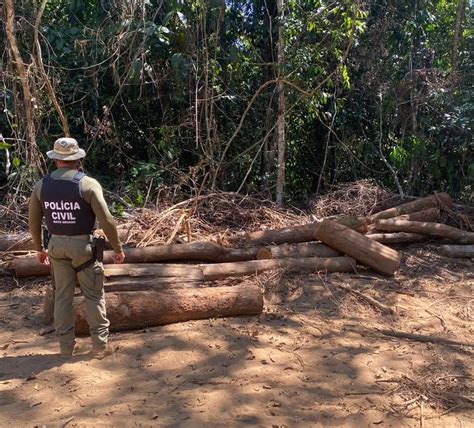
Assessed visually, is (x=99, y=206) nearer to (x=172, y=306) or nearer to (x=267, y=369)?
(x=172, y=306)

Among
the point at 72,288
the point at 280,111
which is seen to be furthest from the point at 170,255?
the point at 280,111

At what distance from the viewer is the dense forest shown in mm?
9234

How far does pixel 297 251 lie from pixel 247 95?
495 centimetres

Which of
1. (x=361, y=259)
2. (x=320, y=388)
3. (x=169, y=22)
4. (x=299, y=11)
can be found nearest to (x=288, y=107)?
(x=299, y=11)

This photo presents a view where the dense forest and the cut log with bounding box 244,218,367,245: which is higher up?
the dense forest

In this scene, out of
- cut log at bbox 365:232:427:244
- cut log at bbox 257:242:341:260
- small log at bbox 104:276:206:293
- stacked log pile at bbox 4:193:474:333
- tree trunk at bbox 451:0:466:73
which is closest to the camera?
stacked log pile at bbox 4:193:474:333

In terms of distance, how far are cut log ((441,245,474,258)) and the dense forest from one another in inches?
84.1

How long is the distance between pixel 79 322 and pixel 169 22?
646cm

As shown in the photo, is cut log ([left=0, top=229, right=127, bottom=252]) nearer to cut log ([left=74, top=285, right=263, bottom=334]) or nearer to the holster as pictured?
cut log ([left=74, top=285, right=263, bottom=334])

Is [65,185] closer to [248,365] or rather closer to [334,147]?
[248,365]

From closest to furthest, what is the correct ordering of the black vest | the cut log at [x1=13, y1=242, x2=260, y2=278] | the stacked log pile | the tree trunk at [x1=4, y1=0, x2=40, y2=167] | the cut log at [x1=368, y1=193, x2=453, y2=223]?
the black vest, the stacked log pile, the cut log at [x1=13, y1=242, x2=260, y2=278], the tree trunk at [x1=4, y1=0, x2=40, y2=167], the cut log at [x1=368, y1=193, x2=453, y2=223]

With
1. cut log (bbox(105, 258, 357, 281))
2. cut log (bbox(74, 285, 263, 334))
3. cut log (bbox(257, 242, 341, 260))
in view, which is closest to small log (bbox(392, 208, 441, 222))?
cut log (bbox(257, 242, 341, 260))

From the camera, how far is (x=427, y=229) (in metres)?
8.23

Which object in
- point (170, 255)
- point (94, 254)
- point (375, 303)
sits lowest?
point (375, 303)
